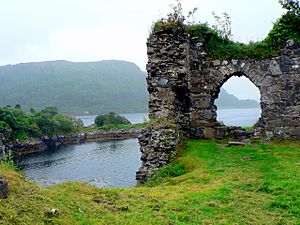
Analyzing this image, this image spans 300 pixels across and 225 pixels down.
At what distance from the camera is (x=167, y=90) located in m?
13.7

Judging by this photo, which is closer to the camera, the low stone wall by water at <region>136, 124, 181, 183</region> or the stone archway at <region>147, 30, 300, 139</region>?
the low stone wall by water at <region>136, 124, 181, 183</region>

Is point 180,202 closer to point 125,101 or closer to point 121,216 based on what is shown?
point 121,216

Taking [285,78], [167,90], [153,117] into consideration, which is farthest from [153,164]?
[285,78]

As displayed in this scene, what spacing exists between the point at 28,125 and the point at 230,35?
5174 cm

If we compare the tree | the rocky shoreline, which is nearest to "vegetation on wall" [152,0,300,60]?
the tree

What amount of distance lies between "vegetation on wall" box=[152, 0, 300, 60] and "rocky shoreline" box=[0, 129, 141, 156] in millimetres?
40822

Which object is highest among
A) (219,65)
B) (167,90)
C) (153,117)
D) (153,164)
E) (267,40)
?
(267,40)

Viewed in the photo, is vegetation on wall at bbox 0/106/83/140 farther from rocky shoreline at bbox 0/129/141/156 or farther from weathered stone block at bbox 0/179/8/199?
weathered stone block at bbox 0/179/8/199

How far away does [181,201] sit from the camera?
7.05 metres

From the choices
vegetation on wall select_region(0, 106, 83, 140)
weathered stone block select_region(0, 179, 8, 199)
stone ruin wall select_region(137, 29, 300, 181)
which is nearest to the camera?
weathered stone block select_region(0, 179, 8, 199)

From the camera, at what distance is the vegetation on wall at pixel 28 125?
56062 millimetres

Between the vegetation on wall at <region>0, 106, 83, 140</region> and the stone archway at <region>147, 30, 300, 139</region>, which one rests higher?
the stone archway at <region>147, 30, 300, 139</region>

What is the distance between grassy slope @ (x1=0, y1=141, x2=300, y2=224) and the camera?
19.1 feet

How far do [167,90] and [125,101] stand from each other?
178 metres
